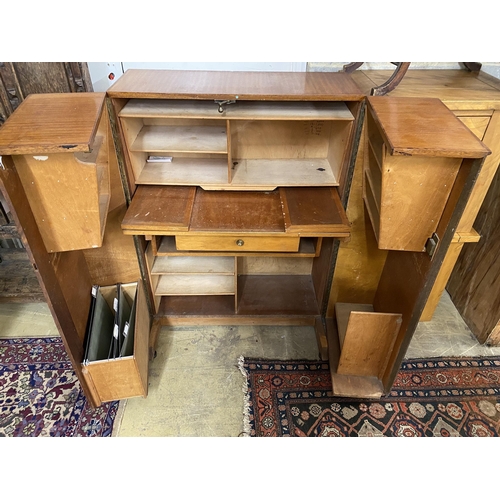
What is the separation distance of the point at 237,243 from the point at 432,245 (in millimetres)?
817

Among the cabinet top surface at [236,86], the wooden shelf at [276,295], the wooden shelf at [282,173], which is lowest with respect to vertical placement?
the wooden shelf at [276,295]

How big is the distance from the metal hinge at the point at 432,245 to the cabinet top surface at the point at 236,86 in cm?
63

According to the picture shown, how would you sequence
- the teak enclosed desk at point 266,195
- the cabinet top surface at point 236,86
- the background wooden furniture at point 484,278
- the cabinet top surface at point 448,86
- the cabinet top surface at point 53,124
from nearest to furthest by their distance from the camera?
the cabinet top surface at point 53,124 → the teak enclosed desk at point 266,195 → the cabinet top surface at point 236,86 → the cabinet top surface at point 448,86 → the background wooden furniture at point 484,278

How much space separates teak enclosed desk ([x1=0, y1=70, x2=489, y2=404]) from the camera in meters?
1.37

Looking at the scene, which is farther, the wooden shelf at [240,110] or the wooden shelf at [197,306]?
the wooden shelf at [197,306]

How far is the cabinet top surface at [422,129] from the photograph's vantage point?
4.04ft

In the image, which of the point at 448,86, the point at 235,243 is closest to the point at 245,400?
the point at 235,243

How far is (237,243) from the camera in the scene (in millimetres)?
1798

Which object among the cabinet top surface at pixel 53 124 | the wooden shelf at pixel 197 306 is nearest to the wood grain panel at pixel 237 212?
the cabinet top surface at pixel 53 124

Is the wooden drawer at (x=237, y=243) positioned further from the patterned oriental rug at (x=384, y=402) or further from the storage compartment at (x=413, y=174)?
the patterned oriental rug at (x=384, y=402)

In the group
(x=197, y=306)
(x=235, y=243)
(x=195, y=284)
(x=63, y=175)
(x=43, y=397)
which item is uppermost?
(x=63, y=175)

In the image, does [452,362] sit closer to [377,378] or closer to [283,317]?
[377,378]

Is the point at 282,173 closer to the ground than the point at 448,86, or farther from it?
closer to the ground

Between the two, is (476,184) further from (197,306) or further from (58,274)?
(58,274)
